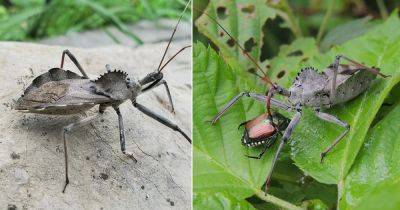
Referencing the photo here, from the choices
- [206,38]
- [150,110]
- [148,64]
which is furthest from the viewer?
[148,64]

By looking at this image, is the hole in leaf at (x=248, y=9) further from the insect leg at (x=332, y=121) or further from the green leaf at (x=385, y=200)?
the green leaf at (x=385, y=200)

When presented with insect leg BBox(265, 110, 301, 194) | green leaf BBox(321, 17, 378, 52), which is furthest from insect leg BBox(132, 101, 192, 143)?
green leaf BBox(321, 17, 378, 52)

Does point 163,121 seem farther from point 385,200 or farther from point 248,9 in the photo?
point 385,200

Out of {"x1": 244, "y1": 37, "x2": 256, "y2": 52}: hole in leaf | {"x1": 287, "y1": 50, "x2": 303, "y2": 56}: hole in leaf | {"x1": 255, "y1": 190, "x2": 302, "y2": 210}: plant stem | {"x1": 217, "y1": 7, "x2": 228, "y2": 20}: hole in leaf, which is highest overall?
{"x1": 217, "y1": 7, "x2": 228, "y2": 20}: hole in leaf

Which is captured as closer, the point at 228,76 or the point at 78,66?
the point at 228,76

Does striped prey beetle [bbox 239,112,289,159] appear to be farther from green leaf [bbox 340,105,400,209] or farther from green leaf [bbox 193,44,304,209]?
green leaf [bbox 340,105,400,209]

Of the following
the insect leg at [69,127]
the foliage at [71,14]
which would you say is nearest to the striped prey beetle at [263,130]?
the insect leg at [69,127]

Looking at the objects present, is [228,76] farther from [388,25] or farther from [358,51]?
[388,25]

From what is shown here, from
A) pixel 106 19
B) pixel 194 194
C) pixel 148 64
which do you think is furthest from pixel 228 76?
pixel 106 19
